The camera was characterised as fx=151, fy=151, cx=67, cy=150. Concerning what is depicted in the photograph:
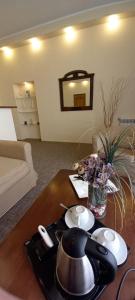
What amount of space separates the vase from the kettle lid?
34 cm

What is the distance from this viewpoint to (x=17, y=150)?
1.83m

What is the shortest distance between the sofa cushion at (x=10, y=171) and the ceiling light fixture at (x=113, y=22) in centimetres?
306

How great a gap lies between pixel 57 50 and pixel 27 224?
12.5 feet

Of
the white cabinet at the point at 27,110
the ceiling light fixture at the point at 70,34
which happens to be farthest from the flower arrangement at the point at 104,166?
the white cabinet at the point at 27,110

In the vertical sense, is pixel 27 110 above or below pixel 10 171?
above

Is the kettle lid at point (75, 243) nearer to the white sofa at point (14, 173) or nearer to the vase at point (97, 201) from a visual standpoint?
the vase at point (97, 201)

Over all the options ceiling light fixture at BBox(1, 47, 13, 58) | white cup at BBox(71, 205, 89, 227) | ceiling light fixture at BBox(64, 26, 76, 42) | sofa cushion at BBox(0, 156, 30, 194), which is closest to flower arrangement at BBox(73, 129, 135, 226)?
white cup at BBox(71, 205, 89, 227)

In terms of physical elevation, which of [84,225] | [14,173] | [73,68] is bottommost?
[14,173]

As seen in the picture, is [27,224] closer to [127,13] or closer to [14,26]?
[127,13]

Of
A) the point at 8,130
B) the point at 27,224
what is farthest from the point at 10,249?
the point at 8,130

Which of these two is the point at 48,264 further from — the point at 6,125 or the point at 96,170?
the point at 6,125

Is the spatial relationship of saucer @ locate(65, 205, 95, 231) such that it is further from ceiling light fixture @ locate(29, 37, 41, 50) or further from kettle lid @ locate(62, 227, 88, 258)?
ceiling light fixture @ locate(29, 37, 41, 50)

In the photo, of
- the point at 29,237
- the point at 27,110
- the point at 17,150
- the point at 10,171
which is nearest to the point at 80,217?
the point at 29,237

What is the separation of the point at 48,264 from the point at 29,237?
184mm
